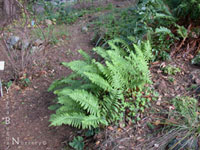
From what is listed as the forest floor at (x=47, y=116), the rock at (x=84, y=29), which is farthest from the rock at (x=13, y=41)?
the rock at (x=84, y=29)

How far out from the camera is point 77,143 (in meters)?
2.91

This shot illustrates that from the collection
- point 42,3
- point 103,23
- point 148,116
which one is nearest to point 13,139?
point 148,116

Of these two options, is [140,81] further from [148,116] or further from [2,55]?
[2,55]

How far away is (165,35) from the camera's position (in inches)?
164

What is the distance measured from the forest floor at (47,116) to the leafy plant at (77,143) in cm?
13

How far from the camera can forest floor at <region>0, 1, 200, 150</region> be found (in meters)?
2.81

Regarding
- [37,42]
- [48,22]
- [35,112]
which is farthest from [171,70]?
[48,22]

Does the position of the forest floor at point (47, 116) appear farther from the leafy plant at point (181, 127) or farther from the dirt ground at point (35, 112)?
the leafy plant at point (181, 127)

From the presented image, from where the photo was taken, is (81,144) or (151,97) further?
(151,97)

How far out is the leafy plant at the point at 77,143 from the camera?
2.88 metres

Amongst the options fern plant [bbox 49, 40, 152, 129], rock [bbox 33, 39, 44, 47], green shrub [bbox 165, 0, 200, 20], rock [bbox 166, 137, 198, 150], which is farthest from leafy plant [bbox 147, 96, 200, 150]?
rock [bbox 33, 39, 44, 47]

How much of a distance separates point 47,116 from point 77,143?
41.7 inches

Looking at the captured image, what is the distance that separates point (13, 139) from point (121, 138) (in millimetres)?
1833

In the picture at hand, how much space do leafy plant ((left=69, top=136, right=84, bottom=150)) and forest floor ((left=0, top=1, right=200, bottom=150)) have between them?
125 millimetres
